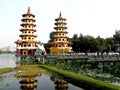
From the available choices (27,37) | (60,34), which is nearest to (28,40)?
(27,37)

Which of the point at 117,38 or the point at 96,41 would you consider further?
the point at 117,38

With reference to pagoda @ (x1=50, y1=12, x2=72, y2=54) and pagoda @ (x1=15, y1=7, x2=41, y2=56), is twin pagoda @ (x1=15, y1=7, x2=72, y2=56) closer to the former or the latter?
pagoda @ (x1=15, y1=7, x2=41, y2=56)

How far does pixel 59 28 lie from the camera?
83.6 m

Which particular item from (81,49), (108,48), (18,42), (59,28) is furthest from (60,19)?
(108,48)

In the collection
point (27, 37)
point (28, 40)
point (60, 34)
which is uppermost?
point (60, 34)

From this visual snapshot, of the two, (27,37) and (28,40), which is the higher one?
(27,37)

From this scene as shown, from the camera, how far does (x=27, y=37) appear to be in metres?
78.9

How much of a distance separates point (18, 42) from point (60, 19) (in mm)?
14709

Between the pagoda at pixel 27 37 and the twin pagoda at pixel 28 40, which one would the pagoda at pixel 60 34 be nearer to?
the twin pagoda at pixel 28 40

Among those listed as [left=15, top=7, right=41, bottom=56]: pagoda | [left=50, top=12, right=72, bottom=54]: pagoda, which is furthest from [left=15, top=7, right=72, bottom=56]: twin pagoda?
[left=50, top=12, right=72, bottom=54]: pagoda

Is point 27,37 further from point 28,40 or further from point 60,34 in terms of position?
point 60,34

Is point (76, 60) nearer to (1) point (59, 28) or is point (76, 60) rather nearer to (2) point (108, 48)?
(1) point (59, 28)

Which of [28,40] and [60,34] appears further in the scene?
[60,34]

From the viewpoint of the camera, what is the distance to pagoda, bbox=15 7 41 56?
3086 inches
